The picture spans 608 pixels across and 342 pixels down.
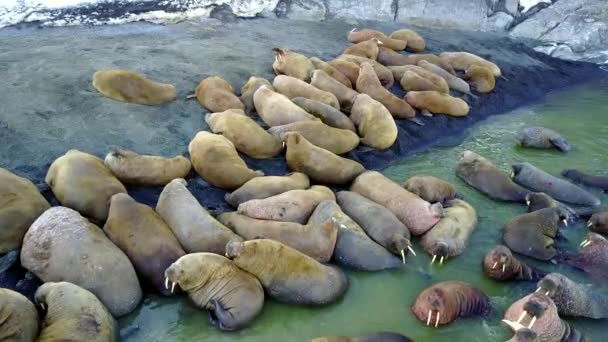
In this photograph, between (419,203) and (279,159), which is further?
(279,159)

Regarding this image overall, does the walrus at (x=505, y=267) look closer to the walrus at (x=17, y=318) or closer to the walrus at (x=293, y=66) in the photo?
the walrus at (x=17, y=318)

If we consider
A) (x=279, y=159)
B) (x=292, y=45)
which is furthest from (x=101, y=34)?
(x=279, y=159)

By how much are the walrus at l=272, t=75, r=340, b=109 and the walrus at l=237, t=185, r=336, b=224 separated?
2285 millimetres

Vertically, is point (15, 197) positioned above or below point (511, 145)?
above

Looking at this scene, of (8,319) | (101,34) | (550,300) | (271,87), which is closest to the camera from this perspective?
(8,319)

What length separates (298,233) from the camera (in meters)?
5.02

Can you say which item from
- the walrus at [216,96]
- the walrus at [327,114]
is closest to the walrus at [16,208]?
the walrus at [216,96]

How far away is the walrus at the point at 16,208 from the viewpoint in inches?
177

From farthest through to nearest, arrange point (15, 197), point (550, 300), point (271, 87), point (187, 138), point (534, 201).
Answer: point (271, 87) → point (187, 138) → point (534, 201) → point (15, 197) → point (550, 300)

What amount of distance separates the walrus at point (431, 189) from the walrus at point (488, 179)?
1.66 feet

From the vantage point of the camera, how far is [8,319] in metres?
3.64

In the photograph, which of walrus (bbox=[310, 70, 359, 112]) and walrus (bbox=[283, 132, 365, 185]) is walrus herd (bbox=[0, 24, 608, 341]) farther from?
walrus (bbox=[310, 70, 359, 112])

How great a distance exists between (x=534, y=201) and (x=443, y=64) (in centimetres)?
422

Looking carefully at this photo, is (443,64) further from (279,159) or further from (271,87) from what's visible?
(279,159)
